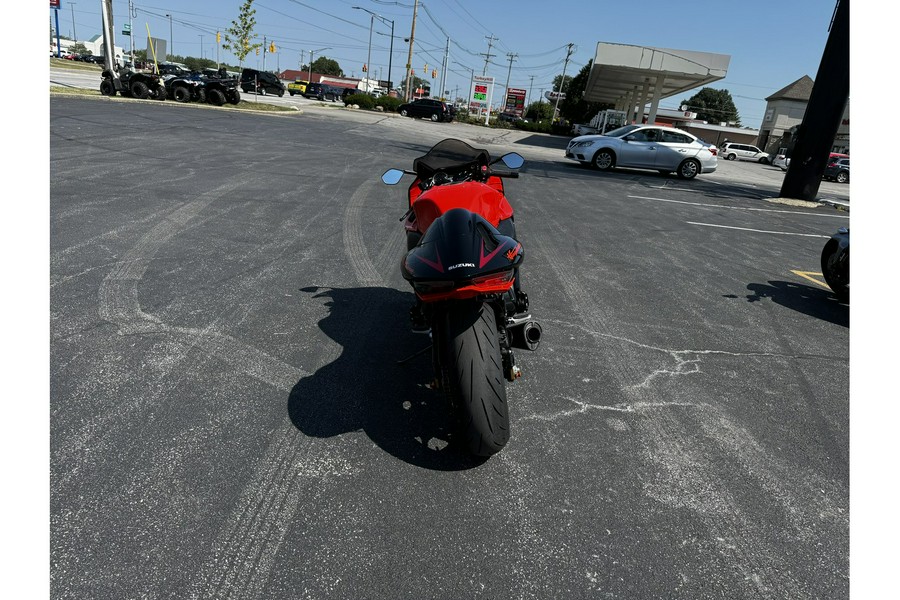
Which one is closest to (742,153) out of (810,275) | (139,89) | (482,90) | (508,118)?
(482,90)

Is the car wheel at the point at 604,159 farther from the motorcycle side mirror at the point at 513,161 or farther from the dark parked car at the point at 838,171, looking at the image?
the dark parked car at the point at 838,171

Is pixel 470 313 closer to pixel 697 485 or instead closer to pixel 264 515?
pixel 264 515

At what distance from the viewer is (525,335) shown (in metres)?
3.23

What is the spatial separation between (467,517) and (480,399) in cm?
54

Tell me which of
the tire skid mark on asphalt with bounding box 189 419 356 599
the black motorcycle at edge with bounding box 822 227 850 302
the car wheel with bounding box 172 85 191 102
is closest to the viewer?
the tire skid mark on asphalt with bounding box 189 419 356 599

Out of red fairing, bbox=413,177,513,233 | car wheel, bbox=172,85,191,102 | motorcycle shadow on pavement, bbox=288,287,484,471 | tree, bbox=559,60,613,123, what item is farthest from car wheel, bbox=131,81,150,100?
tree, bbox=559,60,613,123

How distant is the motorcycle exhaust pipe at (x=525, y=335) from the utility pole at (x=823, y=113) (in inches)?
628

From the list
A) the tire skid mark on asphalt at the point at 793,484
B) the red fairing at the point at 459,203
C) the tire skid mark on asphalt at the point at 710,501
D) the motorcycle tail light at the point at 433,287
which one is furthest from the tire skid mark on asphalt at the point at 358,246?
the tire skid mark on asphalt at the point at 793,484

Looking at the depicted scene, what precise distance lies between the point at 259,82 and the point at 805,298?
49.4 metres

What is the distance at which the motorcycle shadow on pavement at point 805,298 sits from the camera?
220 inches

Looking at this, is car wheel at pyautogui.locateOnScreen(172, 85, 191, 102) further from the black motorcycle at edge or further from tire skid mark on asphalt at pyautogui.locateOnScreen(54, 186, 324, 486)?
the black motorcycle at edge

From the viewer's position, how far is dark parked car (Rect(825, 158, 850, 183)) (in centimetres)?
2906

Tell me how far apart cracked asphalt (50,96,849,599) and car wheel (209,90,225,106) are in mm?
23678

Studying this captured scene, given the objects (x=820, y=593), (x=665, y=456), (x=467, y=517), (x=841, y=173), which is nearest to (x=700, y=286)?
(x=665, y=456)
